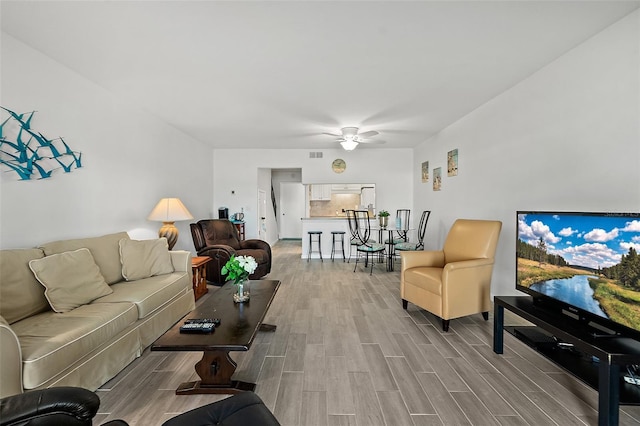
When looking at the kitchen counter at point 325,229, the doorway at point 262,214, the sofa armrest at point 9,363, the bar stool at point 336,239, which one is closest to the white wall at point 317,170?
the doorway at point 262,214

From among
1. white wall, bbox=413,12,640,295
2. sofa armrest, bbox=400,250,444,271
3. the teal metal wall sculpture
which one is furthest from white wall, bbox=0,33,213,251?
white wall, bbox=413,12,640,295

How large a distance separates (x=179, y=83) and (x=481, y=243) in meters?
3.79

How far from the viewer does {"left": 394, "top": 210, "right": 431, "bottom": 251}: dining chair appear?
5.49 m

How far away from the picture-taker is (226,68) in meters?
2.93

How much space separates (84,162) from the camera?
10.4 feet

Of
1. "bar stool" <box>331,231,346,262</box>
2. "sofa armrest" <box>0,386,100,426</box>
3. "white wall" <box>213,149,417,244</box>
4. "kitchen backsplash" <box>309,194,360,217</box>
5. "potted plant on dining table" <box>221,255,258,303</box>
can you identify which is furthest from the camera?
"kitchen backsplash" <box>309,194,360,217</box>

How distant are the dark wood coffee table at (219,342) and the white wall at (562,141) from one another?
2.92m

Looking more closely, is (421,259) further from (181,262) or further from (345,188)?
(345,188)

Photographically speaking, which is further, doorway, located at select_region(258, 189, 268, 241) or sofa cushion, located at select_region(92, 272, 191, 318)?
doorway, located at select_region(258, 189, 268, 241)

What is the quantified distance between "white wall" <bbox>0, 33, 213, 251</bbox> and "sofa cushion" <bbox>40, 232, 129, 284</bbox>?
282 mm

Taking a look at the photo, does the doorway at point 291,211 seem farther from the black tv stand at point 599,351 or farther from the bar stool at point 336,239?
the black tv stand at point 599,351

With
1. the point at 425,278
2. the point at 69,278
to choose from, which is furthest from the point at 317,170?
the point at 69,278

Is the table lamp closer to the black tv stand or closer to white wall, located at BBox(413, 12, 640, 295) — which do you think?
the black tv stand

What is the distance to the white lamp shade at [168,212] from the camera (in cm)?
400
